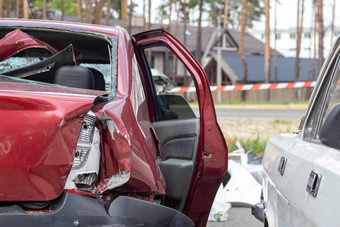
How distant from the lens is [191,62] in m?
4.87

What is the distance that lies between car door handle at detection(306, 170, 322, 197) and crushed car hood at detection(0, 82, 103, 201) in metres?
1.19

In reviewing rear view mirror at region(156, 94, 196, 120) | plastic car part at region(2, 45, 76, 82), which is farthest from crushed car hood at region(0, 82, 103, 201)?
rear view mirror at region(156, 94, 196, 120)

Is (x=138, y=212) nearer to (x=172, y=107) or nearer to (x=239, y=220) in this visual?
(x=172, y=107)

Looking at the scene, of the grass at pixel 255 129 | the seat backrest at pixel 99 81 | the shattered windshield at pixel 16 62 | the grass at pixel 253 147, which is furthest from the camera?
the grass at pixel 255 129

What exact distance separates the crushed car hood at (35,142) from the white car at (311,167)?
1.12m

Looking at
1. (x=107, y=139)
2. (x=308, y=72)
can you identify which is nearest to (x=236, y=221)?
(x=107, y=139)

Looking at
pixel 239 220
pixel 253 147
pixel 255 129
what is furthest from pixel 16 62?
pixel 255 129

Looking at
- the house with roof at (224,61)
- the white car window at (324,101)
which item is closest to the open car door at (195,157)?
the white car window at (324,101)

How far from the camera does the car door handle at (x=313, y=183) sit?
8.52ft

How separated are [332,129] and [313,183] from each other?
28cm

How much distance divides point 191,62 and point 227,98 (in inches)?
2005

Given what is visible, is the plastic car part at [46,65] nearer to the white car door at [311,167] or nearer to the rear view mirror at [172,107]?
the white car door at [311,167]

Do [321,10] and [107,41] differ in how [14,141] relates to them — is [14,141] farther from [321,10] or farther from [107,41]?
[321,10]

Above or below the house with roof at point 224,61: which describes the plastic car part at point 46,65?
above
